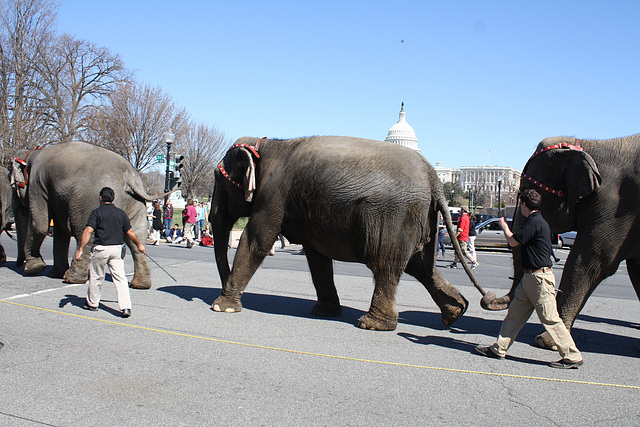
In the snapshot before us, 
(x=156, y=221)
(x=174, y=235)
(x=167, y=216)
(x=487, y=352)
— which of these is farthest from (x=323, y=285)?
(x=174, y=235)

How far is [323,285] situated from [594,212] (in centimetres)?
331

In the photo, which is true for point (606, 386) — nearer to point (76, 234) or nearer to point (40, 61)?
point (76, 234)

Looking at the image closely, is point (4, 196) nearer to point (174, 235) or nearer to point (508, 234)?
point (508, 234)

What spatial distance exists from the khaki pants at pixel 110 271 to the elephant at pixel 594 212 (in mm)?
4138

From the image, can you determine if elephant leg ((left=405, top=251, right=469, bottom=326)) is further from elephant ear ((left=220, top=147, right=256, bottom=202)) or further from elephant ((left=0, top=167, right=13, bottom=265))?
elephant ((left=0, top=167, right=13, bottom=265))

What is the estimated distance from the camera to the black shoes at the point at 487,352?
5.71m

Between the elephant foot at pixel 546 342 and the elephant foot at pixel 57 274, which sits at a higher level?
the elephant foot at pixel 546 342

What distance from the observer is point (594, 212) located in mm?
6098

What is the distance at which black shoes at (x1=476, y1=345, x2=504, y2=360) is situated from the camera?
18.7 feet

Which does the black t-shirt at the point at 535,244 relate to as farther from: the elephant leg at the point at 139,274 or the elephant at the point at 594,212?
the elephant leg at the point at 139,274

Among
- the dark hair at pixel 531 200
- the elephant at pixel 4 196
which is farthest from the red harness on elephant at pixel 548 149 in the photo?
the elephant at pixel 4 196

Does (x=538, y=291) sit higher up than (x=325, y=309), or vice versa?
(x=538, y=291)

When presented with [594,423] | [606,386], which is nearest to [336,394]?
[594,423]

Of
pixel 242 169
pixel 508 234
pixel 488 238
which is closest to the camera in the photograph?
pixel 508 234
